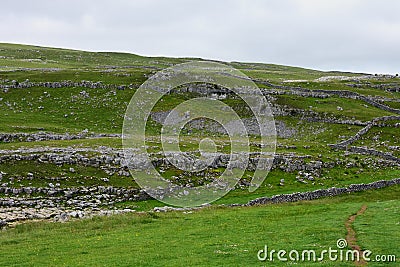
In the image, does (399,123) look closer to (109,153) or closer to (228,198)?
(228,198)

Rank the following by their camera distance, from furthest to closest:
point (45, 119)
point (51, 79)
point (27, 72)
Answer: point (27, 72)
point (51, 79)
point (45, 119)

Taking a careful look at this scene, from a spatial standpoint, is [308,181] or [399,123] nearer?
[308,181]

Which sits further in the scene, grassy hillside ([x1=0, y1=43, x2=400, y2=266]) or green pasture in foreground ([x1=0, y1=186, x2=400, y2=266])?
grassy hillside ([x1=0, y1=43, x2=400, y2=266])

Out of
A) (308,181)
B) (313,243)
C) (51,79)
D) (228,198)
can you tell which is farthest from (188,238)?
(51,79)

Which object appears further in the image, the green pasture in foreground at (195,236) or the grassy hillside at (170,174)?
the grassy hillside at (170,174)

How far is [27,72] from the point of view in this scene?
102 meters

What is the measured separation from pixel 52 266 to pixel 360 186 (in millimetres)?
38611

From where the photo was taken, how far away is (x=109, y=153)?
51969 millimetres

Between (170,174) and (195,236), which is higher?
(170,174)

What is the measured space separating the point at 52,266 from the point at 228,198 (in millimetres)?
25523

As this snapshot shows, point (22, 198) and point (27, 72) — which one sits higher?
point (27, 72)

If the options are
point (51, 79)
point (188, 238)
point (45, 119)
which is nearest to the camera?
point (188, 238)

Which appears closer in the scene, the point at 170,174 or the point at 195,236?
the point at 195,236

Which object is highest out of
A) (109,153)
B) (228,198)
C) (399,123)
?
(399,123)
